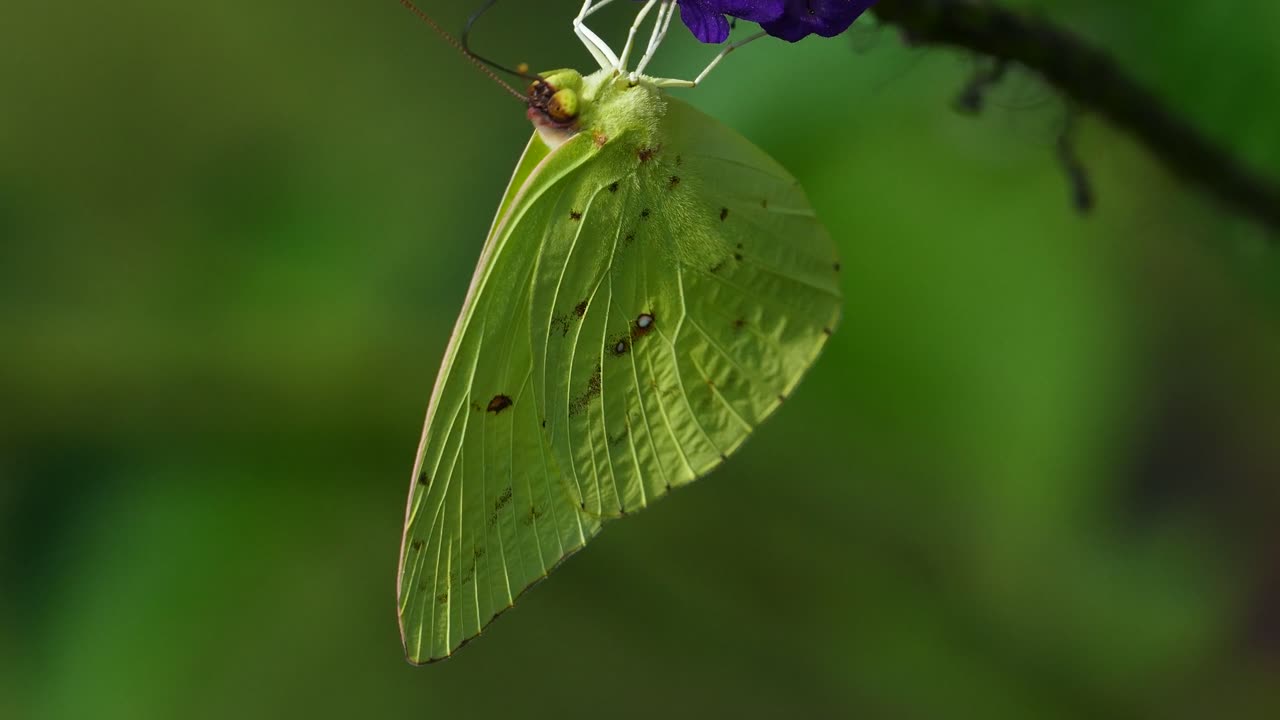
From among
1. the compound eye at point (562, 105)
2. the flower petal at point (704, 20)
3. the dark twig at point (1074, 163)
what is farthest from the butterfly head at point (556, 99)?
the dark twig at point (1074, 163)

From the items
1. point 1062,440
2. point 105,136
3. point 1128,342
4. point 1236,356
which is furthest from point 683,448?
point 105,136

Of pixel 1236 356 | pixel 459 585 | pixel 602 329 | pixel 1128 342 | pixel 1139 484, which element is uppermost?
pixel 602 329

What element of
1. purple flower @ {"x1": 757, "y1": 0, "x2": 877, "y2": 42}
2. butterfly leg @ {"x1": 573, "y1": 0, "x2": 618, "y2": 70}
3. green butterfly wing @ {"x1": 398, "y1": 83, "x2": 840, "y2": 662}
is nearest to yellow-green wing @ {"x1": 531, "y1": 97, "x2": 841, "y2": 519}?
green butterfly wing @ {"x1": 398, "y1": 83, "x2": 840, "y2": 662}

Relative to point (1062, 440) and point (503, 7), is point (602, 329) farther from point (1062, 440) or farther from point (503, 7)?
point (503, 7)

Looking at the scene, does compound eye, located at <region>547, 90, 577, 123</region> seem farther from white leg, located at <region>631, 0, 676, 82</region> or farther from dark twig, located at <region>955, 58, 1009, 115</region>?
dark twig, located at <region>955, 58, 1009, 115</region>

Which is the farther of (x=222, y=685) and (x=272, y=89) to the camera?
(x=272, y=89)

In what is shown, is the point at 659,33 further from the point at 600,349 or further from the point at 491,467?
the point at 491,467
